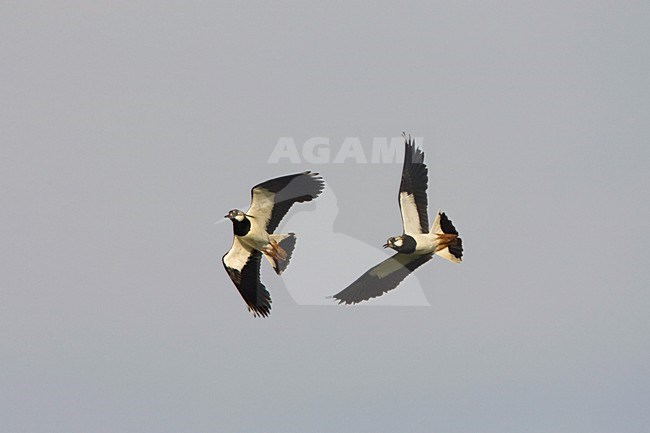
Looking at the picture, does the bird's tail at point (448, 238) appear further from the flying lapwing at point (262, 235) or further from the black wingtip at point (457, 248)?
the flying lapwing at point (262, 235)

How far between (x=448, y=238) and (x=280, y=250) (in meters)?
4.25

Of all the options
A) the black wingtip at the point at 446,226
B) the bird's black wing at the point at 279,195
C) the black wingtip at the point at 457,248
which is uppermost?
the bird's black wing at the point at 279,195

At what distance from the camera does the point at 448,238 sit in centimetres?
4750

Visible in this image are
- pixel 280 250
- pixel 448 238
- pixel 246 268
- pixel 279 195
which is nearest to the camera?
pixel 448 238

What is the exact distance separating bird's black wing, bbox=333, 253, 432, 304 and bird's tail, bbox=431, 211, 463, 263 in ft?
2.42

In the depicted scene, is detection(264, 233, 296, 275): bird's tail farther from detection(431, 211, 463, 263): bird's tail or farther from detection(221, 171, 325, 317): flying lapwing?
detection(431, 211, 463, 263): bird's tail

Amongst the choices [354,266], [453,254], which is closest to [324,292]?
[354,266]

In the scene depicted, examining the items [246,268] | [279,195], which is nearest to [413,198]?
[279,195]

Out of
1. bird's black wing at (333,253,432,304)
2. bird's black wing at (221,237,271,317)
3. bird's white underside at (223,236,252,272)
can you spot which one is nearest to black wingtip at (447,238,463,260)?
bird's black wing at (333,253,432,304)

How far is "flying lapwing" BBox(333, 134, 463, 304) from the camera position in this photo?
47.7 m

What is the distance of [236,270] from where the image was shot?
163ft

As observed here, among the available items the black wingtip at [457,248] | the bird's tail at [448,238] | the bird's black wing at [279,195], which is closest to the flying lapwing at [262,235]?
the bird's black wing at [279,195]

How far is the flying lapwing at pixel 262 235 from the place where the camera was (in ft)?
157

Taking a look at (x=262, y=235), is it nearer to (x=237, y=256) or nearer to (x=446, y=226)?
(x=237, y=256)
